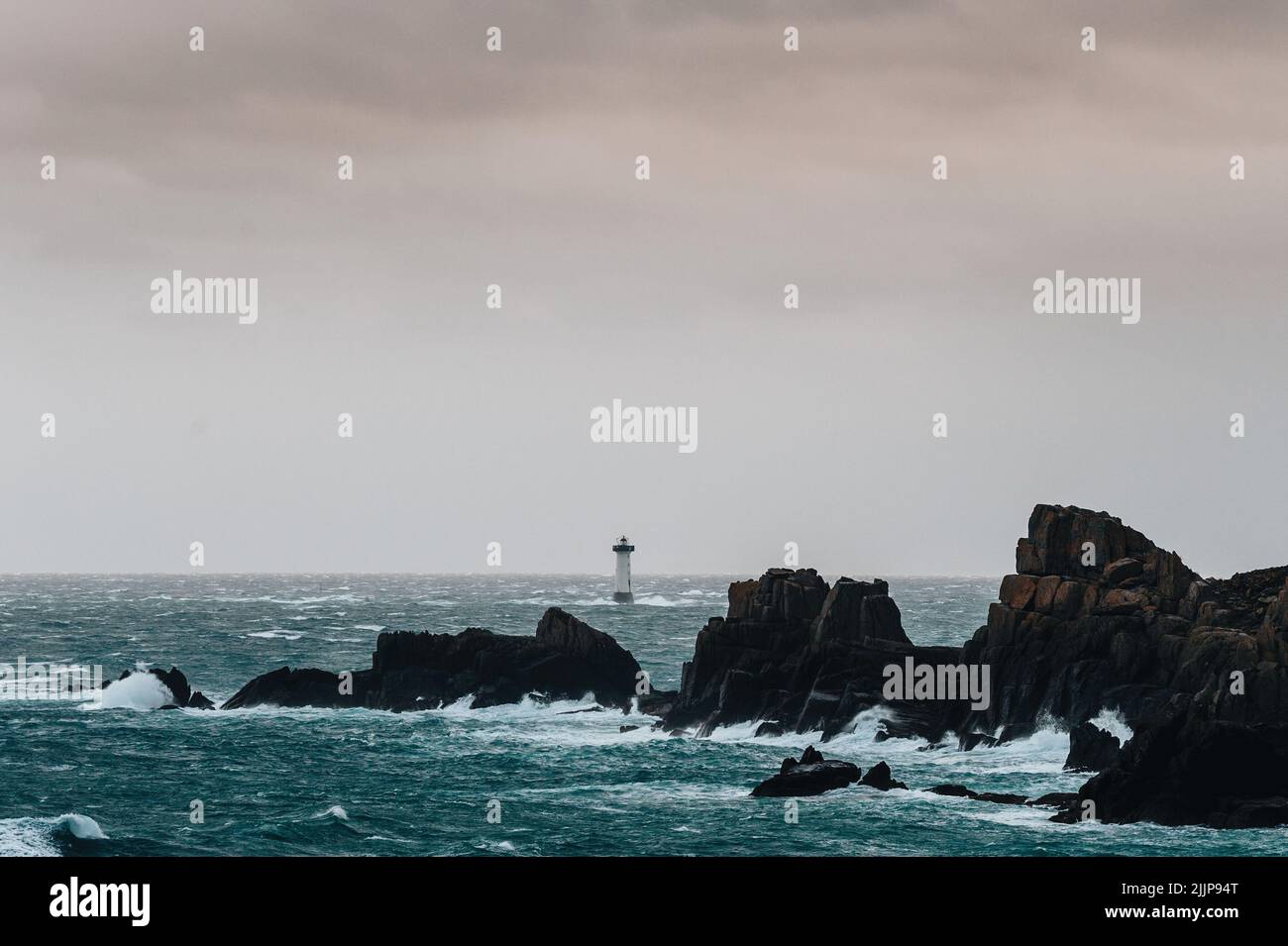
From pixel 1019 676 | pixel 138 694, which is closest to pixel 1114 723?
pixel 1019 676

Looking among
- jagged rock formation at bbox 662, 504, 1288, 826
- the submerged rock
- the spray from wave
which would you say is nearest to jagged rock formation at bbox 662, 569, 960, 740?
jagged rock formation at bbox 662, 504, 1288, 826

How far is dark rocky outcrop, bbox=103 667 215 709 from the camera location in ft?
297

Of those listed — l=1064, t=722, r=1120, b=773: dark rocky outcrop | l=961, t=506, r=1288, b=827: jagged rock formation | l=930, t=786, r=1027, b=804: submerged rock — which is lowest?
l=930, t=786, r=1027, b=804: submerged rock

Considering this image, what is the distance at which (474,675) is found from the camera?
292 ft

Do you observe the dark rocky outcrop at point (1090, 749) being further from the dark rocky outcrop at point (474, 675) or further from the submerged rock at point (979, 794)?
the dark rocky outcrop at point (474, 675)

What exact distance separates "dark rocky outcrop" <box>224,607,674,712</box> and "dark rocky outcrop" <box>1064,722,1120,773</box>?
31.4 meters

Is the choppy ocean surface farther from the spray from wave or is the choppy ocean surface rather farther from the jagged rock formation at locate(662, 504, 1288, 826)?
the jagged rock formation at locate(662, 504, 1288, 826)

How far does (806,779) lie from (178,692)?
165ft

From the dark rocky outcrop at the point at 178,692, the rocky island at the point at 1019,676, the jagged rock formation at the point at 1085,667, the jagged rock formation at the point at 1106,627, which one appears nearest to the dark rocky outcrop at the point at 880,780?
the rocky island at the point at 1019,676

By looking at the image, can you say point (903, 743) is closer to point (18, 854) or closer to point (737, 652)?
point (737, 652)

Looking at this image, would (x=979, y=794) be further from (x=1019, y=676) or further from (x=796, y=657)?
(x=796, y=657)

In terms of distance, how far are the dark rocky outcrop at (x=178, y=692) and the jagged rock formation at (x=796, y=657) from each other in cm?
3201

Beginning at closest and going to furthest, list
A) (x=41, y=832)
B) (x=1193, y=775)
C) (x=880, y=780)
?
(x=1193, y=775) → (x=41, y=832) → (x=880, y=780)
